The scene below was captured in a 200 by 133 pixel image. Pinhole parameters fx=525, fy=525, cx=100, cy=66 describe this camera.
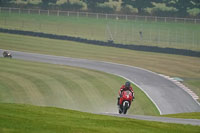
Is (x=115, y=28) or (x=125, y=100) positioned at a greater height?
(x=115, y=28)

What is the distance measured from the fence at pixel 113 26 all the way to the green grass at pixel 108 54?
388 cm

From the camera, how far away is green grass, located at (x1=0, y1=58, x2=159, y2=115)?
30.5 metres

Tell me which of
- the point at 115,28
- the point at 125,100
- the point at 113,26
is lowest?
the point at 125,100

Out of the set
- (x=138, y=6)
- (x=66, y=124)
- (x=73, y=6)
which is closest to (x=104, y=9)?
(x=73, y=6)

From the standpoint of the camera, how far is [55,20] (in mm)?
68250

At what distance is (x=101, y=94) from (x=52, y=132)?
A: 2003 cm

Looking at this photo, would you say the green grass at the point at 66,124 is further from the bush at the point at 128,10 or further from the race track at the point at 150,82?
the bush at the point at 128,10

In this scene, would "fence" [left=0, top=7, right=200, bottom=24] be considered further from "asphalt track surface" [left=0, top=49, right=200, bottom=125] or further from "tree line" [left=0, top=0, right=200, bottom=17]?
"asphalt track surface" [left=0, top=49, right=200, bottom=125]

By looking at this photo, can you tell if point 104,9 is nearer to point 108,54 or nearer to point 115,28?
point 115,28

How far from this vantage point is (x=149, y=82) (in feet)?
131

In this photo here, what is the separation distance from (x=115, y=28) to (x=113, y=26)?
1.38 meters

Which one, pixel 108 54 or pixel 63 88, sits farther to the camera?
pixel 108 54

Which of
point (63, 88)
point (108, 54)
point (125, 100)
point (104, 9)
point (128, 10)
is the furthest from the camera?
point (104, 9)

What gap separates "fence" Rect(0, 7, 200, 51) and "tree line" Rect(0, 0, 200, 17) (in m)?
1.40
